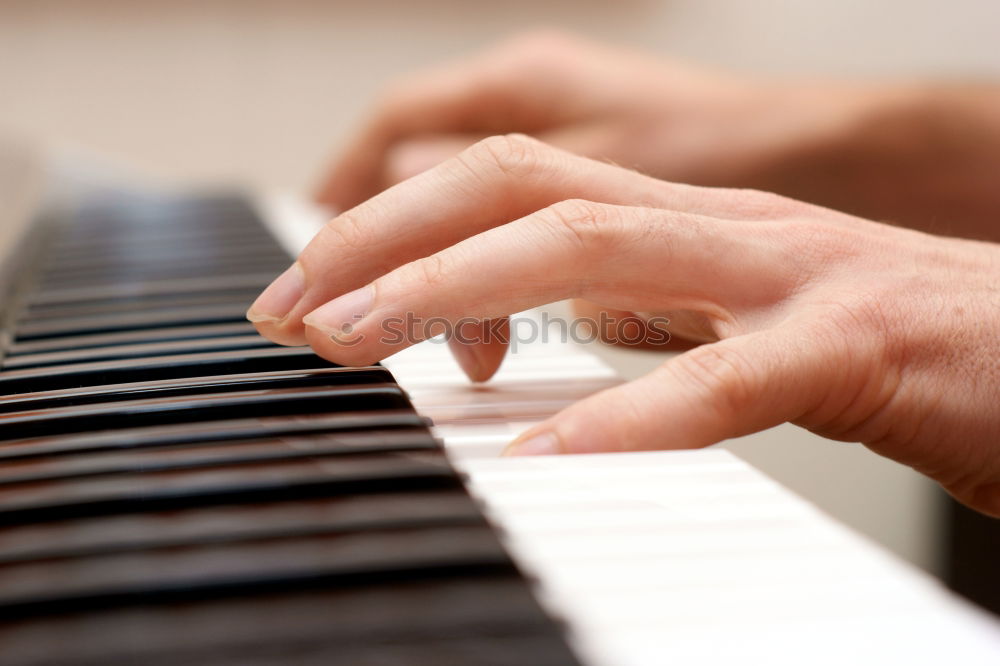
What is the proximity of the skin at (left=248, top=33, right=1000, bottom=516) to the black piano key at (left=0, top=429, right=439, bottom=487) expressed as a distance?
0.08m

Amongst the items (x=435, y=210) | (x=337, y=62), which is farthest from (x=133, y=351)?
(x=337, y=62)

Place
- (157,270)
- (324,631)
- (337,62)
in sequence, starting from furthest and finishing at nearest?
(337,62)
(157,270)
(324,631)

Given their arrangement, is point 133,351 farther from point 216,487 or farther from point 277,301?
point 216,487

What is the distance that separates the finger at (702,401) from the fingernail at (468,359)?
10 centimetres

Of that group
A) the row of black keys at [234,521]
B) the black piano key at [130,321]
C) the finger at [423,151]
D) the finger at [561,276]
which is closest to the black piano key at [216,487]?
the row of black keys at [234,521]

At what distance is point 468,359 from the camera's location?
0.42 meters

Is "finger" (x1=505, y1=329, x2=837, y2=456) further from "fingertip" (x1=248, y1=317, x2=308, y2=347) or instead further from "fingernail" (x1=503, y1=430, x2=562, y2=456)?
"fingertip" (x1=248, y1=317, x2=308, y2=347)

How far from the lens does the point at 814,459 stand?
183cm

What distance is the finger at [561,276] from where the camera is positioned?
37 centimetres

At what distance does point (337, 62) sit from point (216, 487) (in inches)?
65.0

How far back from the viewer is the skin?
0.36 metres

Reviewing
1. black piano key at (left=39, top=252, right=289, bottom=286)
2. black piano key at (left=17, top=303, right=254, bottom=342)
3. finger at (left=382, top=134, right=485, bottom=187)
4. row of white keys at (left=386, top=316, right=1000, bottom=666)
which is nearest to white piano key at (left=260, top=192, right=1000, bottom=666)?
row of white keys at (left=386, top=316, right=1000, bottom=666)

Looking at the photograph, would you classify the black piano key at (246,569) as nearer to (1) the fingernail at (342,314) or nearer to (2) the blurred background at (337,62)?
(1) the fingernail at (342,314)

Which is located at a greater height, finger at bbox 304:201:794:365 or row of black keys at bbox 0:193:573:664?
finger at bbox 304:201:794:365
